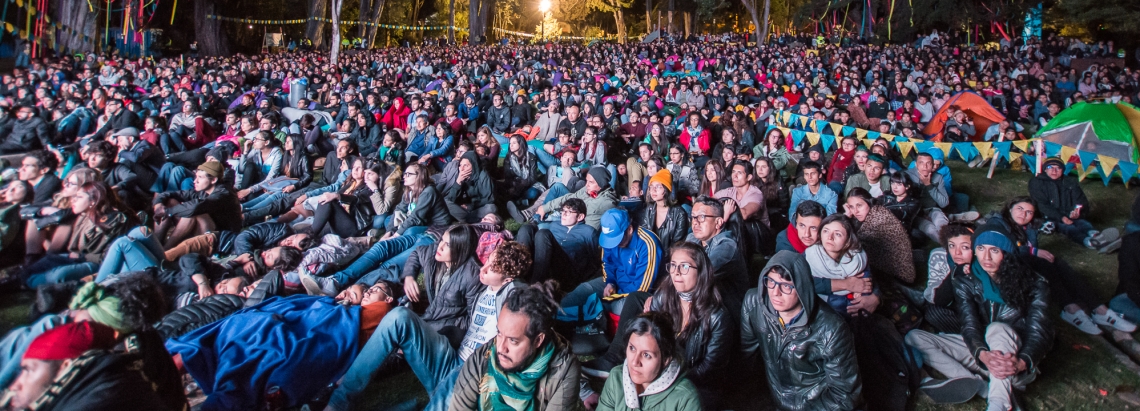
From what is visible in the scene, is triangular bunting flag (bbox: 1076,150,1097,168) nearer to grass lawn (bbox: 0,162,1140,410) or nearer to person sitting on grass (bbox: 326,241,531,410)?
grass lawn (bbox: 0,162,1140,410)

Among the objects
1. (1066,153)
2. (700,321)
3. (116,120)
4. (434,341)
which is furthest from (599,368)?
(116,120)

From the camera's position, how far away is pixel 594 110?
1157cm

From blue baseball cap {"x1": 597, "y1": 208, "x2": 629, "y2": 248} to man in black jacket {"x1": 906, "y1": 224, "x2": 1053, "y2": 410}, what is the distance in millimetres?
1931

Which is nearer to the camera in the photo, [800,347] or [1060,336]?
[800,347]

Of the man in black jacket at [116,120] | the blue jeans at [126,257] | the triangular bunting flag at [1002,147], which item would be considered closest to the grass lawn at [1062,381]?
A: the blue jeans at [126,257]

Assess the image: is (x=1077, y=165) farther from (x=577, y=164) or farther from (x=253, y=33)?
(x=253, y=33)

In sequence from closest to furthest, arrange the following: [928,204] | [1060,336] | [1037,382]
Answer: [1037,382]
[1060,336]
[928,204]

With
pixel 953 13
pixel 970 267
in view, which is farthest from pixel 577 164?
pixel 953 13

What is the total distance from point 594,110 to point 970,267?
8.55 m

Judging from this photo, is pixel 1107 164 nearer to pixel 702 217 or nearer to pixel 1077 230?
pixel 1077 230

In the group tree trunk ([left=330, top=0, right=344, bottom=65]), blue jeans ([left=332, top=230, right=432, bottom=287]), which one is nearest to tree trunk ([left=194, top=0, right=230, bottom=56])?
tree trunk ([left=330, top=0, right=344, bottom=65])

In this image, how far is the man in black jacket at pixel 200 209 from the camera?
5.23m

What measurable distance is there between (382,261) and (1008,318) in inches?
176

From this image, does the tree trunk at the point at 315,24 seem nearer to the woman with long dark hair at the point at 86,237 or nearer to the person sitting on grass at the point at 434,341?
the woman with long dark hair at the point at 86,237
